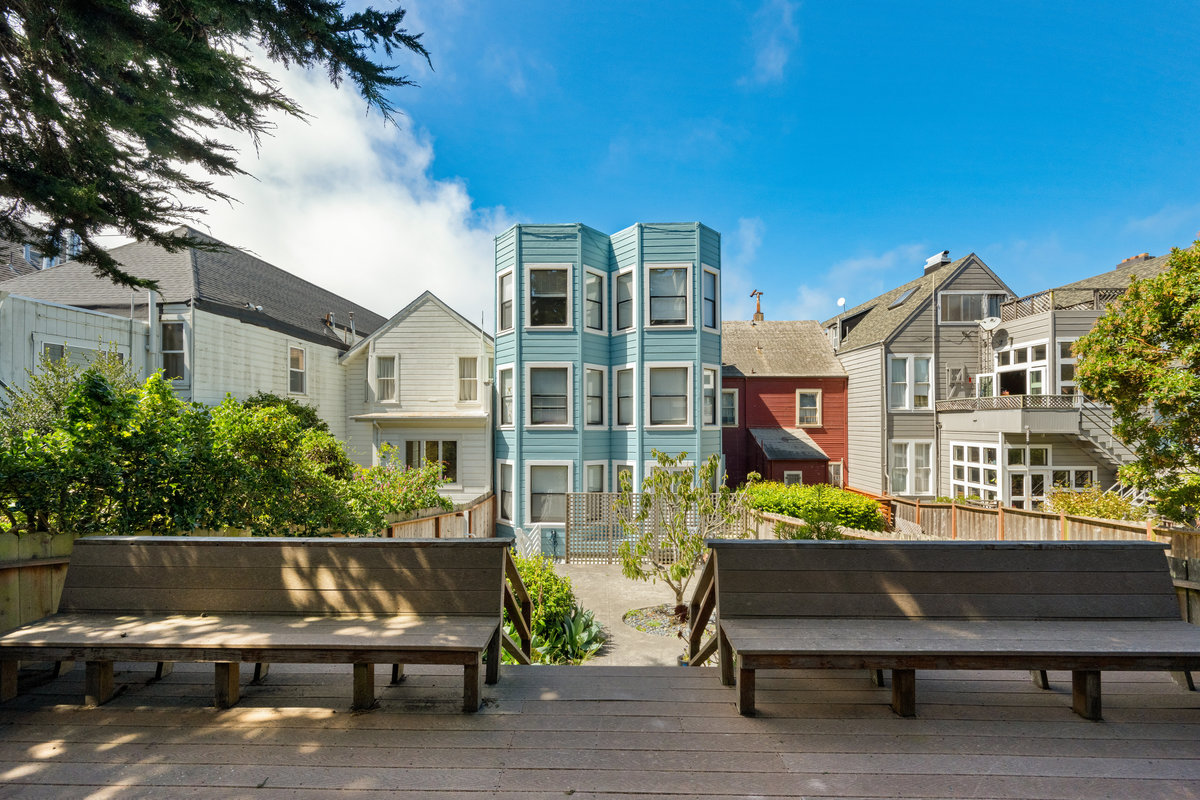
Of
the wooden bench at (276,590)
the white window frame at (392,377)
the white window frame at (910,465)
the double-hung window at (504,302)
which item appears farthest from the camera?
the white window frame at (910,465)

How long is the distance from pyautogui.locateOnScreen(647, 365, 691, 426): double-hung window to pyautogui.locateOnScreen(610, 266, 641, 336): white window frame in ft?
4.67

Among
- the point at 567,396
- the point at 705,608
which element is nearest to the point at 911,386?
the point at 567,396

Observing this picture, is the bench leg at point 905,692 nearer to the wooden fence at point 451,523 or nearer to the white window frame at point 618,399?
the wooden fence at point 451,523

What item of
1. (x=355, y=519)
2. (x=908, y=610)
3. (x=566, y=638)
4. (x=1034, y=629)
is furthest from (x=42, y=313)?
(x=1034, y=629)

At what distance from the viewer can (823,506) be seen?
43.4 ft

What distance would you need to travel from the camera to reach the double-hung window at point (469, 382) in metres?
17.2

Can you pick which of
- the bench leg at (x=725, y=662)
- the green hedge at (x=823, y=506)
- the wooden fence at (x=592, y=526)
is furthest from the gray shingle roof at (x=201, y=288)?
the green hedge at (x=823, y=506)

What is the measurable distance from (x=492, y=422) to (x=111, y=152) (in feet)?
37.3

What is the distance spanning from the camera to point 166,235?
519 centimetres

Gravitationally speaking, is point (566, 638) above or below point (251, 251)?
below

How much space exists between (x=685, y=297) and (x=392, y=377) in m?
10.2

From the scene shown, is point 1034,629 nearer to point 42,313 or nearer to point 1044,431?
point 1044,431

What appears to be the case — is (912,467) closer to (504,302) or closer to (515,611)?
(504,302)

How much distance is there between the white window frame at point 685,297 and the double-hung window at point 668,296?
0.03 m
